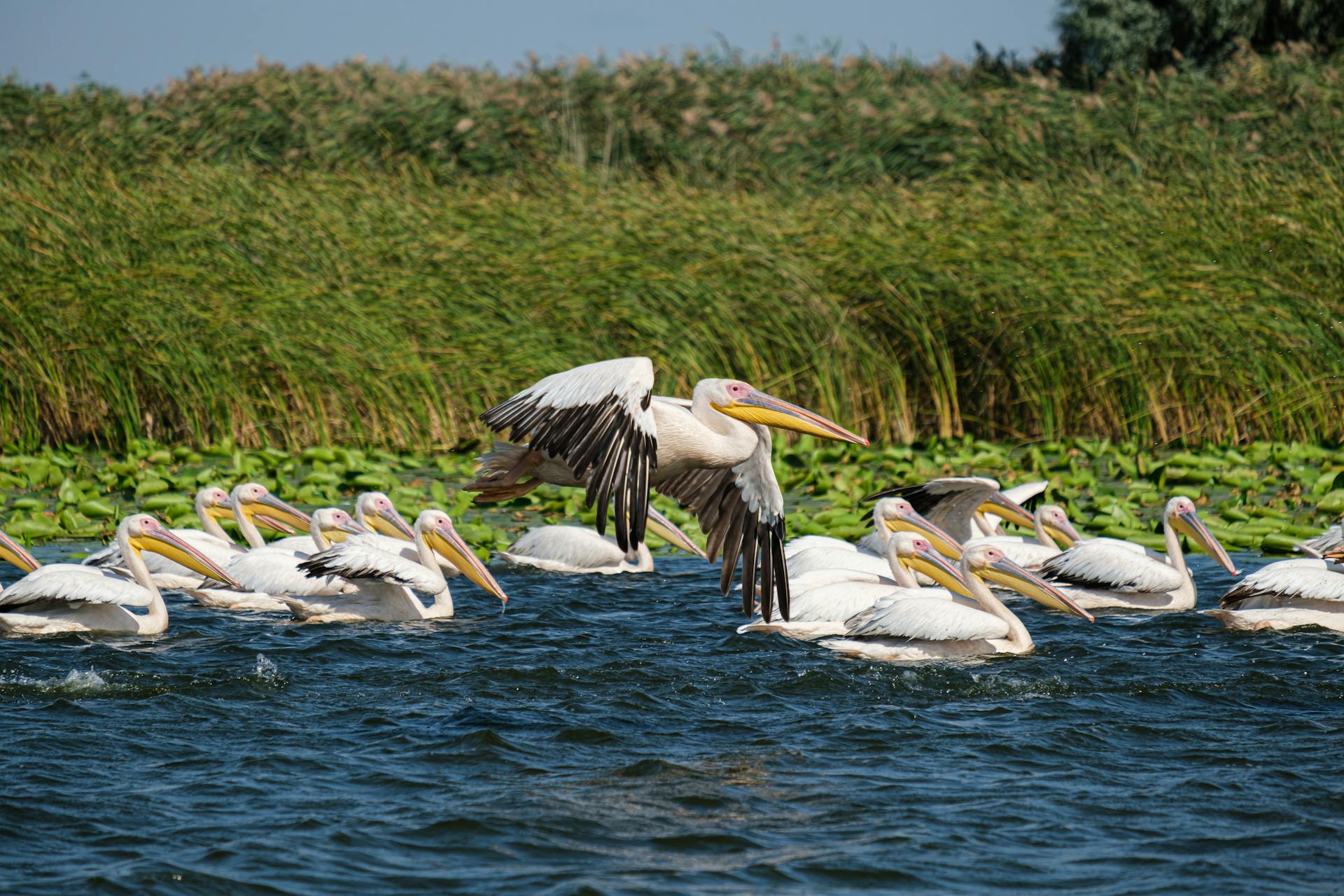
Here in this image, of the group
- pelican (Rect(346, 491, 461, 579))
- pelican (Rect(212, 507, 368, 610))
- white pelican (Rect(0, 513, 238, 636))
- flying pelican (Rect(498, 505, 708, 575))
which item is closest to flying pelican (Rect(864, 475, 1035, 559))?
flying pelican (Rect(498, 505, 708, 575))

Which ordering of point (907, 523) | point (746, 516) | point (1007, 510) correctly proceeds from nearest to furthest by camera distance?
point (746, 516) < point (907, 523) < point (1007, 510)

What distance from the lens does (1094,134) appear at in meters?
14.9

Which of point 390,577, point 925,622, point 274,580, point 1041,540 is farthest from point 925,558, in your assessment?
point 274,580

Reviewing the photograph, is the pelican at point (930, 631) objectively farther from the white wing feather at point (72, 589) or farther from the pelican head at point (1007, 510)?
the white wing feather at point (72, 589)

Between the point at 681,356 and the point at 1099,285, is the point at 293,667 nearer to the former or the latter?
the point at 681,356

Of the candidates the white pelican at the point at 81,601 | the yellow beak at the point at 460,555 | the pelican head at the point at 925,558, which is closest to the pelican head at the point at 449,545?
the yellow beak at the point at 460,555

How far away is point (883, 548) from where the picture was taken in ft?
24.4

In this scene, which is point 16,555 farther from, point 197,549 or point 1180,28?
point 1180,28

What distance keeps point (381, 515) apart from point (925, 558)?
2.75m

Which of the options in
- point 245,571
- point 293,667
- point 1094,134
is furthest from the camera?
point 1094,134

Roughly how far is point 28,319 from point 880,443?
573cm

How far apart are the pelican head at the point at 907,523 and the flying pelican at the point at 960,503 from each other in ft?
0.16

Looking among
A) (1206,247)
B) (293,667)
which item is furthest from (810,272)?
(293,667)

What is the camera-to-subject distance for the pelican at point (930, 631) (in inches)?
243
